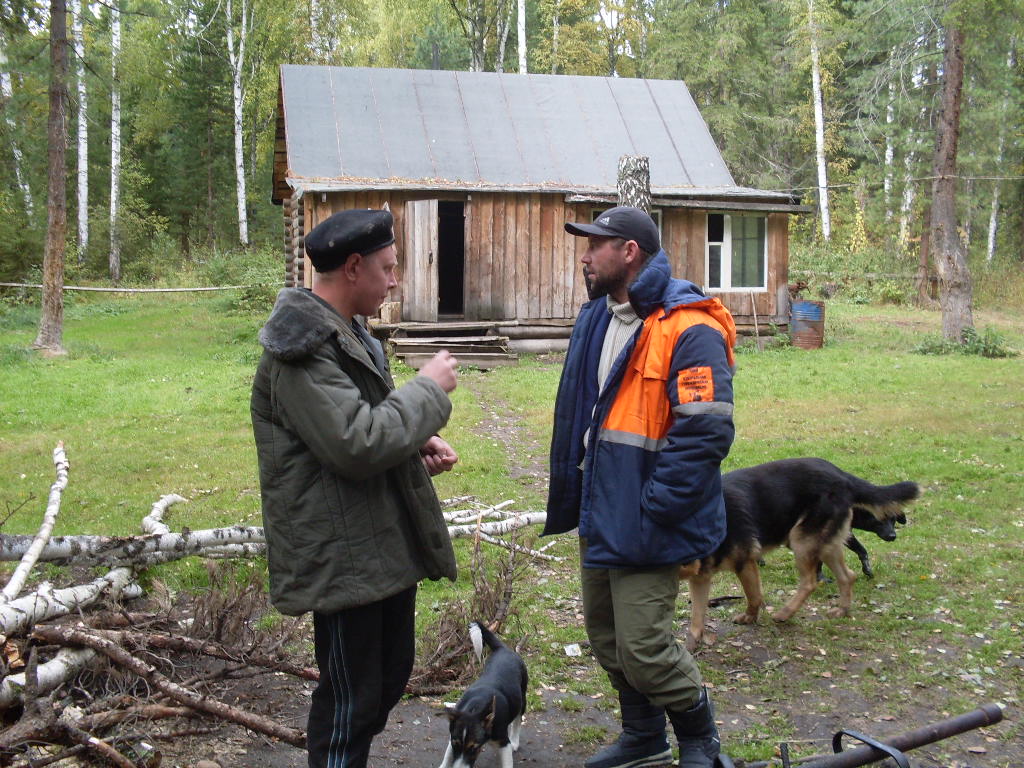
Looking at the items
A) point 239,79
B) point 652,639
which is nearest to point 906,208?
point 239,79

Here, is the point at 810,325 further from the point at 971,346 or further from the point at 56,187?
the point at 56,187

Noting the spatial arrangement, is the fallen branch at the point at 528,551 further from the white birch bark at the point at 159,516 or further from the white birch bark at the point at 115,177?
the white birch bark at the point at 115,177

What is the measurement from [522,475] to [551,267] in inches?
406

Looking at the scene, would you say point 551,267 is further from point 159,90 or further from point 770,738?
point 159,90

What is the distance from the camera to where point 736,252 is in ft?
65.8

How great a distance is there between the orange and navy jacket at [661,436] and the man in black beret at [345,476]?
797 mm

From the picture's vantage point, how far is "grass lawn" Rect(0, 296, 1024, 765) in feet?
16.1

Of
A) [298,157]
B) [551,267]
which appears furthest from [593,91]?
[298,157]

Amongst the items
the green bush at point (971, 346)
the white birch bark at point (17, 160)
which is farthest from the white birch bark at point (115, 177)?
the green bush at point (971, 346)

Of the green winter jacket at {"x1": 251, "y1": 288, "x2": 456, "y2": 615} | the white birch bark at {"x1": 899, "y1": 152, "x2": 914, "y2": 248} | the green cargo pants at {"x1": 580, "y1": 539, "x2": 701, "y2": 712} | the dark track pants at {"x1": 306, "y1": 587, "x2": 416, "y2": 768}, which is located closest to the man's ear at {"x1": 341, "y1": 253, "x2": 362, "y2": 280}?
the green winter jacket at {"x1": 251, "y1": 288, "x2": 456, "y2": 615}

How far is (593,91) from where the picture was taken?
2177 centimetres

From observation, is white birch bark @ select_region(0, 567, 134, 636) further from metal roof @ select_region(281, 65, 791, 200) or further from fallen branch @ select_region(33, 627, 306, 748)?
metal roof @ select_region(281, 65, 791, 200)

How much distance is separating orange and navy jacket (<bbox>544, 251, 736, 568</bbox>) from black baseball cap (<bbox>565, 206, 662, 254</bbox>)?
0.24 feet

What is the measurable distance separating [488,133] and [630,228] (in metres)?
16.9
